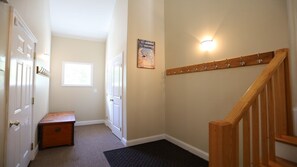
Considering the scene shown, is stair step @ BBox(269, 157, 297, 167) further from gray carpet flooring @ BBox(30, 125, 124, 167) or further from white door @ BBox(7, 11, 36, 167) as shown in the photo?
white door @ BBox(7, 11, 36, 167)

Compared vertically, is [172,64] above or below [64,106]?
above

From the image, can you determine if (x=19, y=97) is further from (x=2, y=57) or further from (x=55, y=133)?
(x=55, y=133)

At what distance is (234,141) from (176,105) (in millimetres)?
2112

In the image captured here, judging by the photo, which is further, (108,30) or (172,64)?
(108,30)

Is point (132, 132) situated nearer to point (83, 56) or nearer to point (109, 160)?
point (109, 160)

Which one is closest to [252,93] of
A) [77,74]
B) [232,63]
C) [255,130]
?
[255,130]

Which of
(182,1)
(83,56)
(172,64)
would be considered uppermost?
(182,1)

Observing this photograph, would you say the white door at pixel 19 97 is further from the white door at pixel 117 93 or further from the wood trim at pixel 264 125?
the wood trim at pixel 264 125

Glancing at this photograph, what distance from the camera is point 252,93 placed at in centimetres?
116

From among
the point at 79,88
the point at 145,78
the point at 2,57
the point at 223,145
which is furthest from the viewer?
the point at 79,88

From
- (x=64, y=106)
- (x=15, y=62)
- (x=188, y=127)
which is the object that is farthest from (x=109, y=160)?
(x=64, y=106)

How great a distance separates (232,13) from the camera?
2092 mm

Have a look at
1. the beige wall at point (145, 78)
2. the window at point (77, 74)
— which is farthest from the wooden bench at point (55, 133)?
the window at point (77, 74)

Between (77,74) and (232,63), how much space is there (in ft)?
15.0
